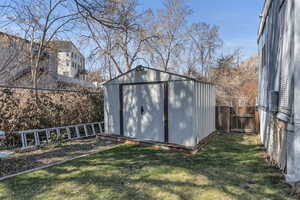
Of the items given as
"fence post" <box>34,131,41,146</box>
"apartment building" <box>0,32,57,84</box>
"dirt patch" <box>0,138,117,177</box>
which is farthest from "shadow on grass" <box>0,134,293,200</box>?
"apartment building" <box>0,32,57,84</box>

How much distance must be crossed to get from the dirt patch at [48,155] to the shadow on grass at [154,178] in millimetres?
561

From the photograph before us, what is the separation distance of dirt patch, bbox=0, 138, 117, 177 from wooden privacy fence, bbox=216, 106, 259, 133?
15.7ft

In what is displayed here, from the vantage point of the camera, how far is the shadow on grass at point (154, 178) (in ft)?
9.11

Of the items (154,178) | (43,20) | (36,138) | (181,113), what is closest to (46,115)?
(36,138)

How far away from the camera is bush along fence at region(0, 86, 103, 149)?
5402 millimetres

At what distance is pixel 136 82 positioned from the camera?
604 cm

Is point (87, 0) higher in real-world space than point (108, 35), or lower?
lower

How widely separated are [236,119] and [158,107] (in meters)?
4.23

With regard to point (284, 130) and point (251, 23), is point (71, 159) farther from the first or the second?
point (251, 23)

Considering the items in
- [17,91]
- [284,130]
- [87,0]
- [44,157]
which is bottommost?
[44,157]

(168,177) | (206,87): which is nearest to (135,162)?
(168,177)

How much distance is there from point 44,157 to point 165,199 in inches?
139

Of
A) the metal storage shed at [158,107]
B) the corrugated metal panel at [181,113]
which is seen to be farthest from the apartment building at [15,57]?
the corrugated metal panel at [181,113]

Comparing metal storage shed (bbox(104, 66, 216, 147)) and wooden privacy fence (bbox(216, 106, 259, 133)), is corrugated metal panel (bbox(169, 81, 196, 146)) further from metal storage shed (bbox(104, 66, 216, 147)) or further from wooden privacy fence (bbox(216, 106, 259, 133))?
wooden privacy fence (bbox(216, 106, 259, 133))
